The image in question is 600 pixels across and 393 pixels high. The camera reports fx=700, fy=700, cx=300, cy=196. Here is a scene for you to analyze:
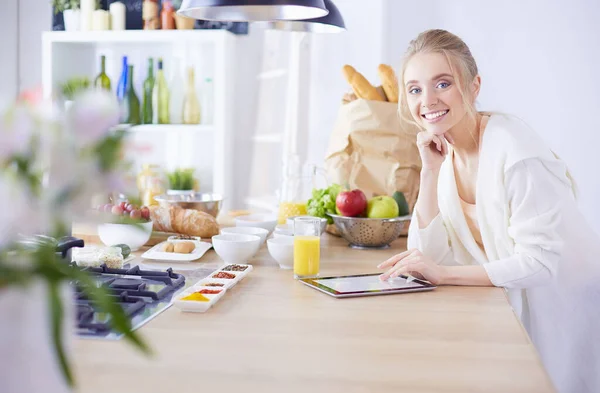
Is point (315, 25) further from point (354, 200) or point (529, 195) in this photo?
point (529, 195)

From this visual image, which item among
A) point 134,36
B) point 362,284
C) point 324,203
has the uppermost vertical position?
point 134,36

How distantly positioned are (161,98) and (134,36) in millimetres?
387

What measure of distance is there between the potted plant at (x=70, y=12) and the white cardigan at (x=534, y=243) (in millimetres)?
2908

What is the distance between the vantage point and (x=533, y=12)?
327 cm

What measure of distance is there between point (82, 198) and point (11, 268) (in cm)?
9

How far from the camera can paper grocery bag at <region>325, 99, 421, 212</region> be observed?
244 centimetres

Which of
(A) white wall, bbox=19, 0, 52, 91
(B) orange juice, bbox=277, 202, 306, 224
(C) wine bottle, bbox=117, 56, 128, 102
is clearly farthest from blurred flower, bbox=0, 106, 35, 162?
(A) white wall, bbox=19, 0, 52, 91

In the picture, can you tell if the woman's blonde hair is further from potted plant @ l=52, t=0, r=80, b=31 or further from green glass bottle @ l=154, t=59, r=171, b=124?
potted plant @ l=52, t=0, r=80, b=31

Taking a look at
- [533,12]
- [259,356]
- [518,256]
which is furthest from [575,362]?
[533,12]

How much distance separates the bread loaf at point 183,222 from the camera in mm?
2137

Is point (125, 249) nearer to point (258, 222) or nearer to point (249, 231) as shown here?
point (249, 231)

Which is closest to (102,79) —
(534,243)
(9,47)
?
(9,47)

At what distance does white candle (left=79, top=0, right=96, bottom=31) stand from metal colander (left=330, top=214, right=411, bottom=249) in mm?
2625

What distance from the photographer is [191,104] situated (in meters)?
4.11
